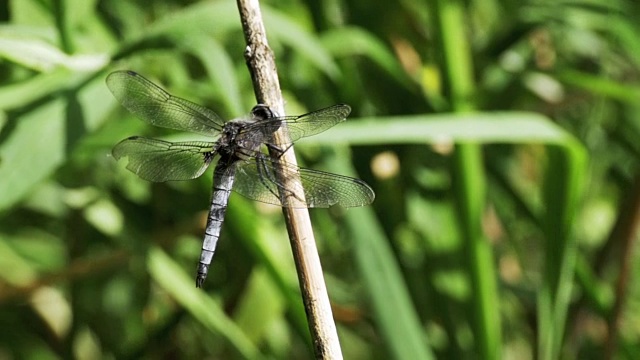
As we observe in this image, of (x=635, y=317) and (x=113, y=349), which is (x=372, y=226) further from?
(x=635, y=317)

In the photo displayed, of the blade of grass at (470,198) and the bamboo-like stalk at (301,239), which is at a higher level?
the blade of grass at (470,198)

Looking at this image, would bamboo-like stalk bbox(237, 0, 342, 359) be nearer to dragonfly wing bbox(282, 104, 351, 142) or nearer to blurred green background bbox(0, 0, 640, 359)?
dragonfly wing bbox(282, 104, 351, 142)

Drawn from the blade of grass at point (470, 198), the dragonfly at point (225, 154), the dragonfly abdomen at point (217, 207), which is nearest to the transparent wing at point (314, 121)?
the dragonfly at point (225, 154)

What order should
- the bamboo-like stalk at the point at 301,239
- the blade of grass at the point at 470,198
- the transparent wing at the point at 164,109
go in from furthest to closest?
the blade of grass at the point at 470,198 < the transparent wing at the point at 164,109 < the bamboo-like stalk at the point at 301,239


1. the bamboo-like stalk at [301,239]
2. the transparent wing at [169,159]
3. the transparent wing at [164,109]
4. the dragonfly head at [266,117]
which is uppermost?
the transparent wing at [164,109]

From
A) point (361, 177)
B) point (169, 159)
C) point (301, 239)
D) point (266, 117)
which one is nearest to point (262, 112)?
point (266, 117)

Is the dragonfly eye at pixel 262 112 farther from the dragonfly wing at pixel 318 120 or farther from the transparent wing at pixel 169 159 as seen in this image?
the transparent wing at pixel 169 159

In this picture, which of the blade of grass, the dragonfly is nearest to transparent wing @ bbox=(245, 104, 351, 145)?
the dragonfly
